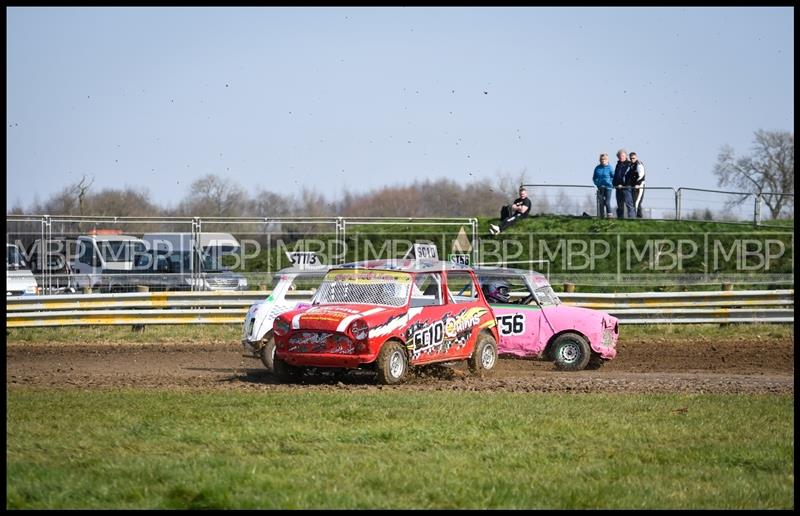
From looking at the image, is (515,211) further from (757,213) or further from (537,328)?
(537,328)

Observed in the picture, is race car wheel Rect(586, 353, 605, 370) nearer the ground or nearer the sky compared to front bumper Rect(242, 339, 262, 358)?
nearer the ground

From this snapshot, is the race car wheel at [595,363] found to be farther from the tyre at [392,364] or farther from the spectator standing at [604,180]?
the spectator standing at [604,180]

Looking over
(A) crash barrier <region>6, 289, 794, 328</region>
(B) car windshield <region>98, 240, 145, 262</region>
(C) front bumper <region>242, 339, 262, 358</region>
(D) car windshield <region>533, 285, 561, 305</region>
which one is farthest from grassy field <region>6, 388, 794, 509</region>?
(B) car windshield <region>98, 240, 145, 262</region>

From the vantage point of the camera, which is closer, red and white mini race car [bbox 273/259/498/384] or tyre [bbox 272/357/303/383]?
red and white mini race car [bbox 273/259/498/384]

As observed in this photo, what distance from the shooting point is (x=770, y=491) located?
22.6 ft

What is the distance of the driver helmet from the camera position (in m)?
15.6

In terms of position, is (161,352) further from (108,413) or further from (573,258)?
(573,258)

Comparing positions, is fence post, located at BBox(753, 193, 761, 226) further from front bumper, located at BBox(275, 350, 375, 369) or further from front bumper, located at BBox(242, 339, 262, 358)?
front bumper, located at BBox(275, 350, 375, 369)

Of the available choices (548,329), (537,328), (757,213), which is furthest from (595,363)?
(757,213)

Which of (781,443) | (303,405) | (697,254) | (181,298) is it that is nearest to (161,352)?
(181,298)

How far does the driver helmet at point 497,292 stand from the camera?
15.6m

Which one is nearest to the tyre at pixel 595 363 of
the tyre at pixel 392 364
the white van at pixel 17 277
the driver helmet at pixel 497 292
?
the driver helmet at pixel 497 292

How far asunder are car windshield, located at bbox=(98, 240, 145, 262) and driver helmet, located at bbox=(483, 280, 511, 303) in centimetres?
1266

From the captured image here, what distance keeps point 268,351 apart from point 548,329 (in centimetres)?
423
